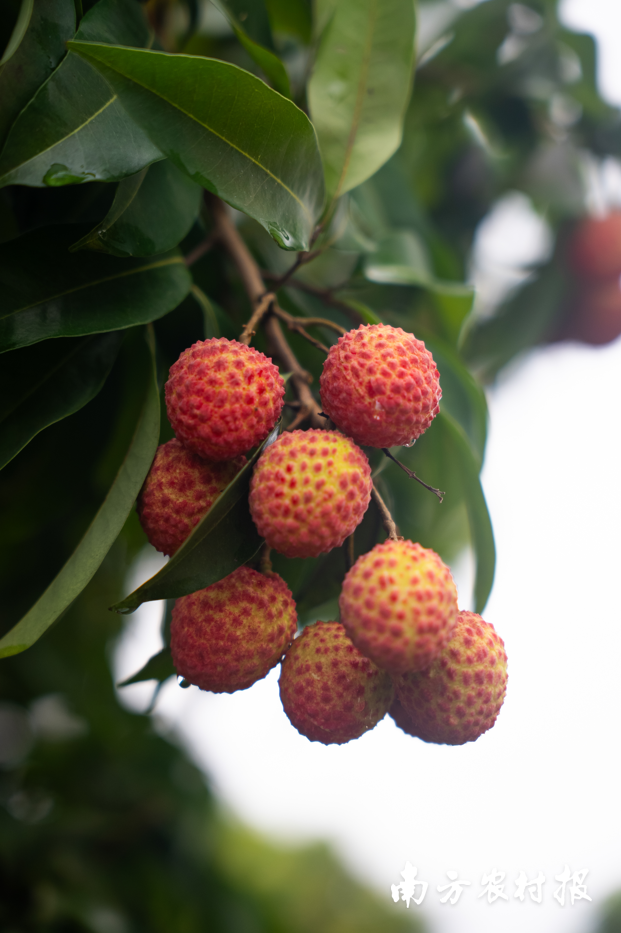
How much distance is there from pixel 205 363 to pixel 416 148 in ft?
5.38

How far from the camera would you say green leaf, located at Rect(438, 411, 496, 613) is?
1.00 metres

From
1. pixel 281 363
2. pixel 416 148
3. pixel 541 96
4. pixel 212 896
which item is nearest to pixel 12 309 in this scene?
pixel 281 363

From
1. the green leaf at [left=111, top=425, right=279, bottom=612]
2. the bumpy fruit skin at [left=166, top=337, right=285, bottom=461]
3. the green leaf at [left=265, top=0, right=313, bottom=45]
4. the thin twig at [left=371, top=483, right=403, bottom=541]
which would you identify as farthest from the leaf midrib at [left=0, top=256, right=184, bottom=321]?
the green leaf at [left=265, top=0, right=313, bottom=45]

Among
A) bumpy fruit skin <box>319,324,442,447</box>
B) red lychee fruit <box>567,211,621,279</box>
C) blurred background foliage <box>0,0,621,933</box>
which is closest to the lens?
bumpy fruit skin <box>319,324,442,447</box>

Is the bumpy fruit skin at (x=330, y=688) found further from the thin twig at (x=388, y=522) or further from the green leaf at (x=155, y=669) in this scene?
the green leaf at (x=155, y=669)

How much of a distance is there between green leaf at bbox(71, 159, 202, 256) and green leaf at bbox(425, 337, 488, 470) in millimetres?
515

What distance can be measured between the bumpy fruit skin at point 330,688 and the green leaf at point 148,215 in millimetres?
489

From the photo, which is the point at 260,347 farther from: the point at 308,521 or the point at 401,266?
the point at 308,521

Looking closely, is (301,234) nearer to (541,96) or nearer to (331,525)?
(331,525)

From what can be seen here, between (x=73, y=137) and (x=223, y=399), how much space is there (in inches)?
12.8

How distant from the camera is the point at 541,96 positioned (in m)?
1.93

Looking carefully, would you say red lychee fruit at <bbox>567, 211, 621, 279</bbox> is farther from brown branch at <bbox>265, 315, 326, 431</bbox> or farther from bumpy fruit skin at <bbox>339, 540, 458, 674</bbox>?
bumpy fruit skin at <bbox>339, 540, 458, 674</bbox>

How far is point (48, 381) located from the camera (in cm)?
91

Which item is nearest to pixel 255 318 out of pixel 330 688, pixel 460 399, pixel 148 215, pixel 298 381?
pixel 298 381
